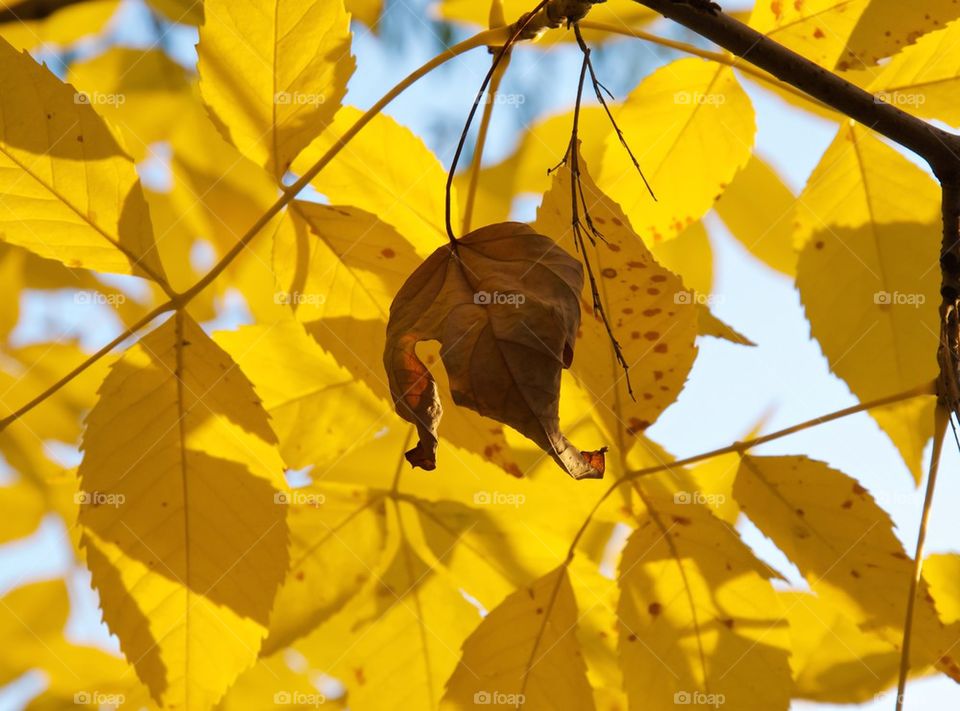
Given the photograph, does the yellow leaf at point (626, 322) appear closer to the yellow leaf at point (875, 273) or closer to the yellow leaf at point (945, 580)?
the yellow leaf at point (875, 273)

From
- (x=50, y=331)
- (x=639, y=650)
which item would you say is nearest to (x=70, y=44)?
(x=50, y=331)

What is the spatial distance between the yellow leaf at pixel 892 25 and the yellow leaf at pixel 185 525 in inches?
25.9

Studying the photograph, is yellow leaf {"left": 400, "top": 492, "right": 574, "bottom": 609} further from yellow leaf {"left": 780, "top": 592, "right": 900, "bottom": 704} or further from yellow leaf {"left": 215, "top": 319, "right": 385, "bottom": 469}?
yellow leaf {"left": 780, "top": 592, "right": 900, "bottom": 704}

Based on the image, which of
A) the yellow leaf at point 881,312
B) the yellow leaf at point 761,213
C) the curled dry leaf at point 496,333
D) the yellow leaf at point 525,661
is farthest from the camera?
the yellow leaf at point 761,213

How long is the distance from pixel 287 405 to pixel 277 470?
0.23 metres

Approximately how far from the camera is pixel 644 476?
34.0 inches

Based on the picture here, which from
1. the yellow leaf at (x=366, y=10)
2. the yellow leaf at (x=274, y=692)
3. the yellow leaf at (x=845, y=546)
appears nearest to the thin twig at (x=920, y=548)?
the yellow leaf at (x=845, y=546)

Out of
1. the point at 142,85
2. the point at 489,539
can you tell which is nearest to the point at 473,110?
the point at 489,539

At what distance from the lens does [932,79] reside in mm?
924

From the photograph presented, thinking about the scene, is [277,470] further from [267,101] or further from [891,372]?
[891,372]

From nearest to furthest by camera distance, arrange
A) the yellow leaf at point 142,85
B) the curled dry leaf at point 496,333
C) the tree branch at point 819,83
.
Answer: the curled dry leaf at point 496,333, the tree branch at point 819,83, the yellow leaf at point 142,85

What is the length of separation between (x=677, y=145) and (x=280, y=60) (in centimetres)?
41

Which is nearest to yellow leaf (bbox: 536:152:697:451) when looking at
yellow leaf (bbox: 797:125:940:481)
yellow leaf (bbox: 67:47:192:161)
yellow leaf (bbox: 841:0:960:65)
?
yellow leaf (bbox: 797:125:940:481)

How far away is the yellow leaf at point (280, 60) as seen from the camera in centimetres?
78
